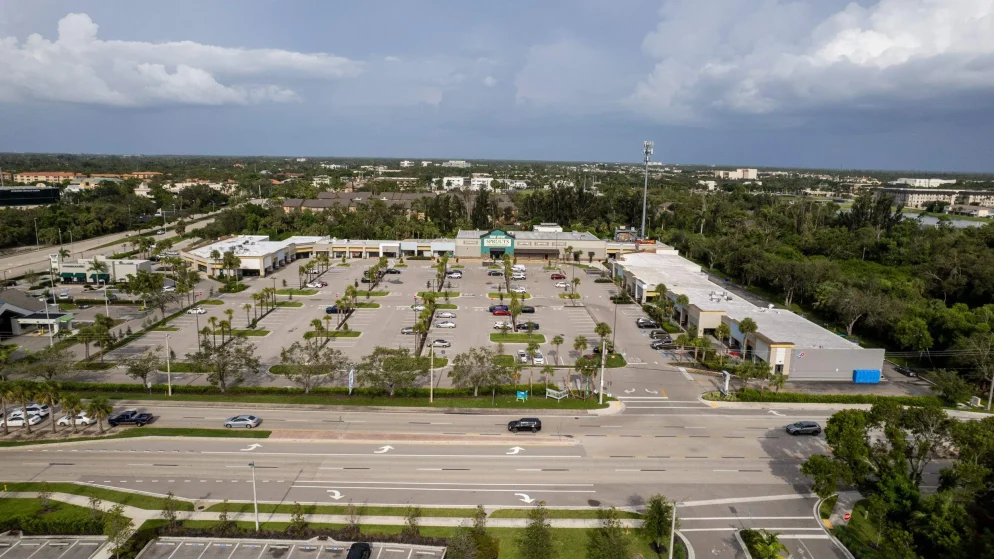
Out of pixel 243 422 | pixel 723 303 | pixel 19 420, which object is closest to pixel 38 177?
pixel 19 420

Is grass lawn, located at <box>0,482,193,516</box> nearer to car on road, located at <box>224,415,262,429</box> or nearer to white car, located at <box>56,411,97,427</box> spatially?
white car, located at <box>56,411,97,427</box>

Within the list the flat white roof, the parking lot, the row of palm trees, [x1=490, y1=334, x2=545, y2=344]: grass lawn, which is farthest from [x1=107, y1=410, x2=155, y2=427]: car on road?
the flat white roof

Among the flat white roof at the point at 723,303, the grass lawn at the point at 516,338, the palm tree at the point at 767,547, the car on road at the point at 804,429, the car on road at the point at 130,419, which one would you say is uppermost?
the flat white roof at the point at 723,303

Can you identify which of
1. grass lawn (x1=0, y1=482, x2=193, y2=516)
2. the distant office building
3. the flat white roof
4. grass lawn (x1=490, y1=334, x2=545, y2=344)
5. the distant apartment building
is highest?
the distant apartment building

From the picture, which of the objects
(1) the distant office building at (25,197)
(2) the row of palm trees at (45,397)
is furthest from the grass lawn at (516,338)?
(1) the distant office building at (25,197)

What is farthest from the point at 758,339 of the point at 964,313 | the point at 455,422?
the point at 455,422

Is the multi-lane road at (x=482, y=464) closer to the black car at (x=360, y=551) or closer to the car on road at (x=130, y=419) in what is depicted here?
the car on road at (x=130, y=419)
